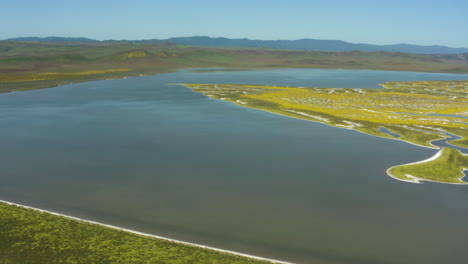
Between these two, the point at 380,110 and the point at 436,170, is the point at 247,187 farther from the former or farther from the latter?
the point at 380,110

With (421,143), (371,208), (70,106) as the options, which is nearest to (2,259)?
(371,208)

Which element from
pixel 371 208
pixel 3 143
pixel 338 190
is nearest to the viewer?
pixel 371 208

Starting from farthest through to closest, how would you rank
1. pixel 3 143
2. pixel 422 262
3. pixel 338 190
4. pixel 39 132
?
pixel 39 132, pixel 3 143, pixel 338 190, pixel 422 262

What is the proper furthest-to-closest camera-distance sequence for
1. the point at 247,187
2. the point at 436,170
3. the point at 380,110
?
the point at 380,110
the point at 436,170
the point at 247,187

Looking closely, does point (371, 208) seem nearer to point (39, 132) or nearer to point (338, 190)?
point (338, 190)

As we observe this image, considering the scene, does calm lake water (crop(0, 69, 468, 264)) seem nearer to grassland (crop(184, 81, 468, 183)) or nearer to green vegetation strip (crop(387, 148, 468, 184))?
green vegetation strip (crop(387, 148, 468, 184))

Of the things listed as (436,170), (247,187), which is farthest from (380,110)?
(247,187)
